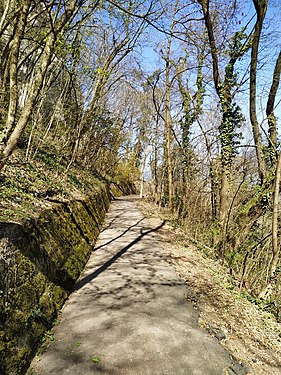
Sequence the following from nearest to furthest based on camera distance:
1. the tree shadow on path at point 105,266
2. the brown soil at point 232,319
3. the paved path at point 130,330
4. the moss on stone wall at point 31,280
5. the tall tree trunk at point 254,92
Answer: the moss on stone wall at point 31,280, the paved path at point 130,330, the brown soil at point 232,319, the tree shadow on path at point 105,266, the tall tree trunk at point 254,92

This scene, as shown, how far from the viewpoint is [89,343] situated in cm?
322

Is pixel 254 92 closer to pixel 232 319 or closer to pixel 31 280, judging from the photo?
pixel 232 319

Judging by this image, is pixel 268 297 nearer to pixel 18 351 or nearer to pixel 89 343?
pixel 89 343

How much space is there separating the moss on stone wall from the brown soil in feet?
7.29

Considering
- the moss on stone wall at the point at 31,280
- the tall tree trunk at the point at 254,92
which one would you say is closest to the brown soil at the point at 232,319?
the moss on stone wall at the point at 31,280

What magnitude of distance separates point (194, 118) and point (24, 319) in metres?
12.0

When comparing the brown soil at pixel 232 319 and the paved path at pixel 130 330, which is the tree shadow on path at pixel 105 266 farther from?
the brown soil at pixel 232 319

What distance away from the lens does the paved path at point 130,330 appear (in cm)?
288

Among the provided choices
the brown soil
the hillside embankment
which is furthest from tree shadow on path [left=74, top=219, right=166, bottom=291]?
the brown soil

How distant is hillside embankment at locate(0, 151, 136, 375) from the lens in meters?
2.71

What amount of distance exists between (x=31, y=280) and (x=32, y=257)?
0.29 metres

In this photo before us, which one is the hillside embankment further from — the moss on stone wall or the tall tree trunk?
the tall tree trunk

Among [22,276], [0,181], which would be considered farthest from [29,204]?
[22,276]

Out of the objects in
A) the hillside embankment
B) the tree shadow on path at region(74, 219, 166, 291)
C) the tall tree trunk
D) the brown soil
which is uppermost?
the tall tree trunk
